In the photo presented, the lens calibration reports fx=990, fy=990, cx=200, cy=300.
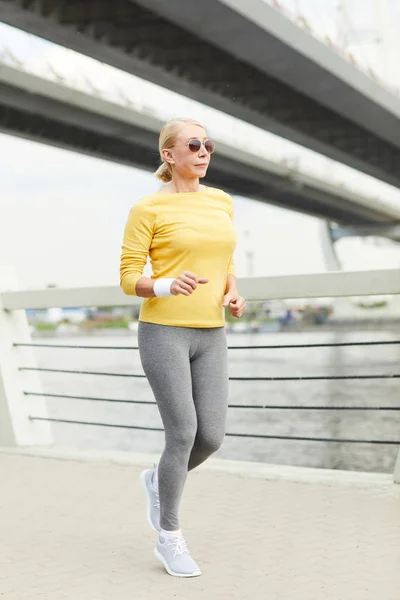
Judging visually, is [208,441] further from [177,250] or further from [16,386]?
[16,386]

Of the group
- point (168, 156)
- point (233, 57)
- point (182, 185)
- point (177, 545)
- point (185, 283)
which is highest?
point (233, 57)

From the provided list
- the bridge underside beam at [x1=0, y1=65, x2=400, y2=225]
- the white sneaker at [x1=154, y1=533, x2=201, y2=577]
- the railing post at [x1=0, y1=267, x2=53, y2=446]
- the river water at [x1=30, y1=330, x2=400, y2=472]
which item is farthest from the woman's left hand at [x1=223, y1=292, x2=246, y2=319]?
the bridge underside beam at [x1=0, y1=65, x2=400, y2=225]

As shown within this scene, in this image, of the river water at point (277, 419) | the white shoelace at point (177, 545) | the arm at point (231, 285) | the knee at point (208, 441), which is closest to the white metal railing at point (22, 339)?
the river water at point (277, 419)

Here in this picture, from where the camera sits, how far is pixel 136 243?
3344mm

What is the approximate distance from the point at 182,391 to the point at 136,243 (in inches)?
20.6

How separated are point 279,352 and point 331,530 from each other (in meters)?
37.3

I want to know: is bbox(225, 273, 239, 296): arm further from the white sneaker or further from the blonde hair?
the white sneaker

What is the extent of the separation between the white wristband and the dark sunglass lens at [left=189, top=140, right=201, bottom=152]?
0.47 m

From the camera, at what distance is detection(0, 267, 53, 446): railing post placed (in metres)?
6.29

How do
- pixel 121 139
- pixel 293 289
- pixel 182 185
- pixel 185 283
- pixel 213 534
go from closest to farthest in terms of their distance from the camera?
pixel 185 283
pixel 182 185
pixel 213 534
pixel 293 289
pixel 121 139

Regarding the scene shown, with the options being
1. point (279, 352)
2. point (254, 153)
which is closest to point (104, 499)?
point (254, 153)

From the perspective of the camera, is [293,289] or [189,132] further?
[293,289]

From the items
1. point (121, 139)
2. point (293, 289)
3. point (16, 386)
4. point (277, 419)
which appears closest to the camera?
point (293, 289)

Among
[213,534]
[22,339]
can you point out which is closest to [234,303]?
[213,534]
